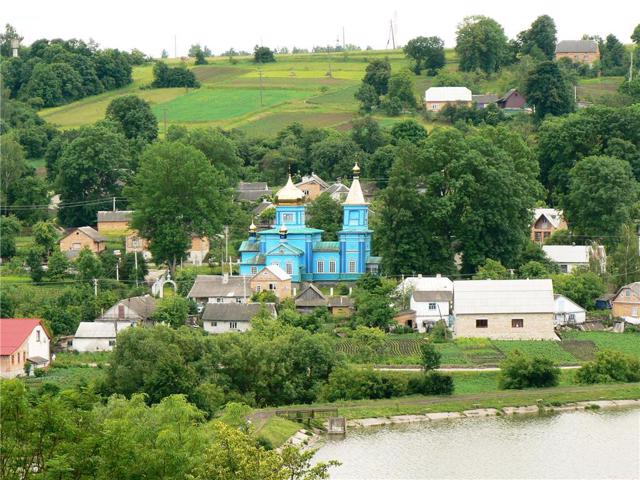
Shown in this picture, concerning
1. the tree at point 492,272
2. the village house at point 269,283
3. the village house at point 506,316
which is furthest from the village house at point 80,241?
the village house at point 506,316

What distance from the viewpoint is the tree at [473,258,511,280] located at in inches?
1746

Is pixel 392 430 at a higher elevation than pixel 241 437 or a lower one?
lower

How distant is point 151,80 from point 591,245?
37.3 meters

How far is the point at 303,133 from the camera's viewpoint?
2557 inches

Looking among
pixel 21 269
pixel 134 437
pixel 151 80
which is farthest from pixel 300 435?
pixel 151 80

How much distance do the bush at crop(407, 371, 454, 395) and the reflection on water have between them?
4.72 feet

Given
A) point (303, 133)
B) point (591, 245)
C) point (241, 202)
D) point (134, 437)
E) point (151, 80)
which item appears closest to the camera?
point (134, 437)

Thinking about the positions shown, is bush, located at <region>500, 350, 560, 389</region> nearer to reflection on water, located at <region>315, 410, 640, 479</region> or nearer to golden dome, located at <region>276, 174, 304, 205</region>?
reflection on water, located at <region>315, 410, 640, 479</region>

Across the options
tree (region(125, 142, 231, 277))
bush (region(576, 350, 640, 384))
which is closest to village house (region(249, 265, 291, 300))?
tree (region(125, 142, 231, 277))

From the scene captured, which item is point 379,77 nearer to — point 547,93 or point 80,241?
point 547,93

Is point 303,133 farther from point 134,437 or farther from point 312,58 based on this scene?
point 134,437

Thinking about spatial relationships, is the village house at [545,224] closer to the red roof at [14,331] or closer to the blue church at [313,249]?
the blue church at [313,249]

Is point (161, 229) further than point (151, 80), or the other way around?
point (151, 80)

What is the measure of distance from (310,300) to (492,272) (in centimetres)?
481
